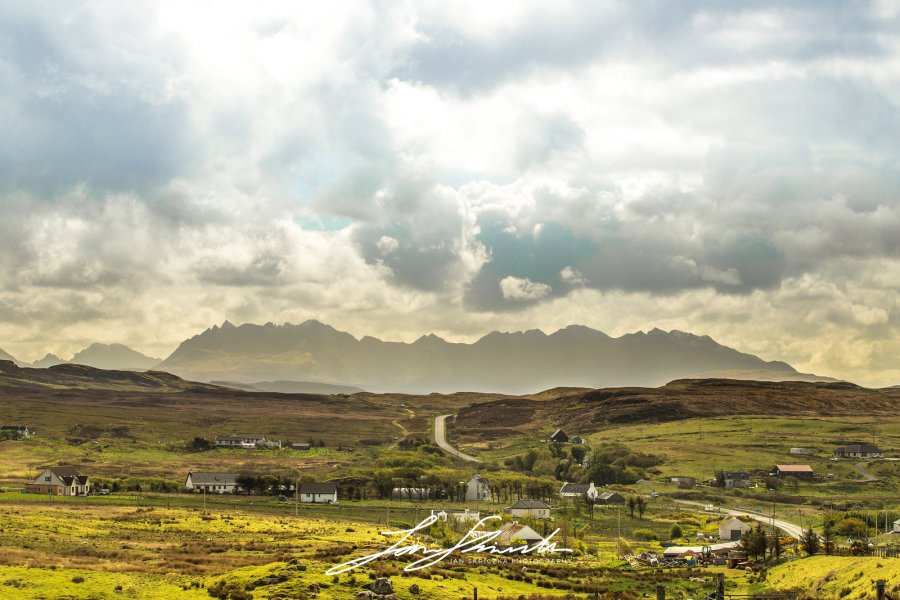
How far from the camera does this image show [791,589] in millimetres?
62062

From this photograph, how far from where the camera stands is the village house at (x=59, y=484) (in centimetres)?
12588

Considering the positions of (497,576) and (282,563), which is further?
(497,576)

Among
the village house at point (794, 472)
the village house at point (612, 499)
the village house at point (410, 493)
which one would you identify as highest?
the village house at point (794, 472)

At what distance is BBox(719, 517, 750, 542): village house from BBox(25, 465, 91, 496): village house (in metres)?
86.6

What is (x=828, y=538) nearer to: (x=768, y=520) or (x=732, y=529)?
(x=732, y=529)

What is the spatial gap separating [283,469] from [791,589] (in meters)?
124

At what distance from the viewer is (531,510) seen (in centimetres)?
11288

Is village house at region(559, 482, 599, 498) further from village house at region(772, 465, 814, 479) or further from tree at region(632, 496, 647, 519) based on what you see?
village house at region(772, 465, 814, 479)

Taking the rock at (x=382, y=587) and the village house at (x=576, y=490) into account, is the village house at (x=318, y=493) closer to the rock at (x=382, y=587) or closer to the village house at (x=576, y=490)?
the village house at (x=576, y=490)

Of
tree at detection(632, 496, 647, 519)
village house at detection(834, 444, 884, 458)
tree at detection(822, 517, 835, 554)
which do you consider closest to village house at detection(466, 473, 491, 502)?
tree at detection(632, 496, 647, 519)

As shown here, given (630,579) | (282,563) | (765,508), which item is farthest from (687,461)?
(282,563)

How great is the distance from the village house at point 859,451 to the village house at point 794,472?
22867mm

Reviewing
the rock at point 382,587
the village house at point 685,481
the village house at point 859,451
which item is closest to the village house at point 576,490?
the village house at point 685,481

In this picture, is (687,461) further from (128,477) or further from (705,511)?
(128,477)
